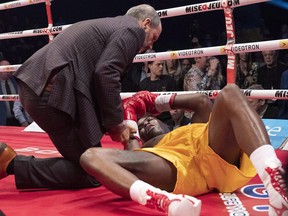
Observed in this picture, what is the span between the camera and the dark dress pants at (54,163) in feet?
4.96

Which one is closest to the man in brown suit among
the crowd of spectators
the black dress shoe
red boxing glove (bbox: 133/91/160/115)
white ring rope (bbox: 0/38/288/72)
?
the black dress shoe

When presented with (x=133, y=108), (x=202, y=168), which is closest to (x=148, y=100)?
(x=133, y=108)

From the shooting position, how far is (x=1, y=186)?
1637 mm

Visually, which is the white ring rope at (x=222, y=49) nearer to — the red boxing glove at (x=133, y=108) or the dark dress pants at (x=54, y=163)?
the red boxing glove at (x=133, y=108)

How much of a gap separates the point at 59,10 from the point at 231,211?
5.40m

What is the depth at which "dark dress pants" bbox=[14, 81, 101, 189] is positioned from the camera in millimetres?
1512

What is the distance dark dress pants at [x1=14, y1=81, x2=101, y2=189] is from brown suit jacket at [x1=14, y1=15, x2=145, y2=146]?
0.05 metres

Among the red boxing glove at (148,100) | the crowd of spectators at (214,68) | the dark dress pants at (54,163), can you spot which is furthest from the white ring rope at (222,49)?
the dark dress pants at (54,163)

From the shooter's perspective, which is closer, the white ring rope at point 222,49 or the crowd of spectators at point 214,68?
the white ring rope at point 222,49

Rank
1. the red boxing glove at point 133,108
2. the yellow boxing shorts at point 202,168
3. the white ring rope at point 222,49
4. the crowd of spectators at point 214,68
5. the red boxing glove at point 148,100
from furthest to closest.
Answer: the crowd of spectators at point 214,68 → the white ring rope at point 222,49 → the red boxing glove at point 148,100 → the red boxing glove at point 133,108 → the yellow boxing shorts at point 202,168

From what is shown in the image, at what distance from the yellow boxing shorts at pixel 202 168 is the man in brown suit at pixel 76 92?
228 millimetres

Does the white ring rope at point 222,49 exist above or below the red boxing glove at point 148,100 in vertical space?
above

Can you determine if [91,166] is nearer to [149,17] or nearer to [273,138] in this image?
[149,17]

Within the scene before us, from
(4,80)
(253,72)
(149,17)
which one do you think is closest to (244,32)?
(253,72)
